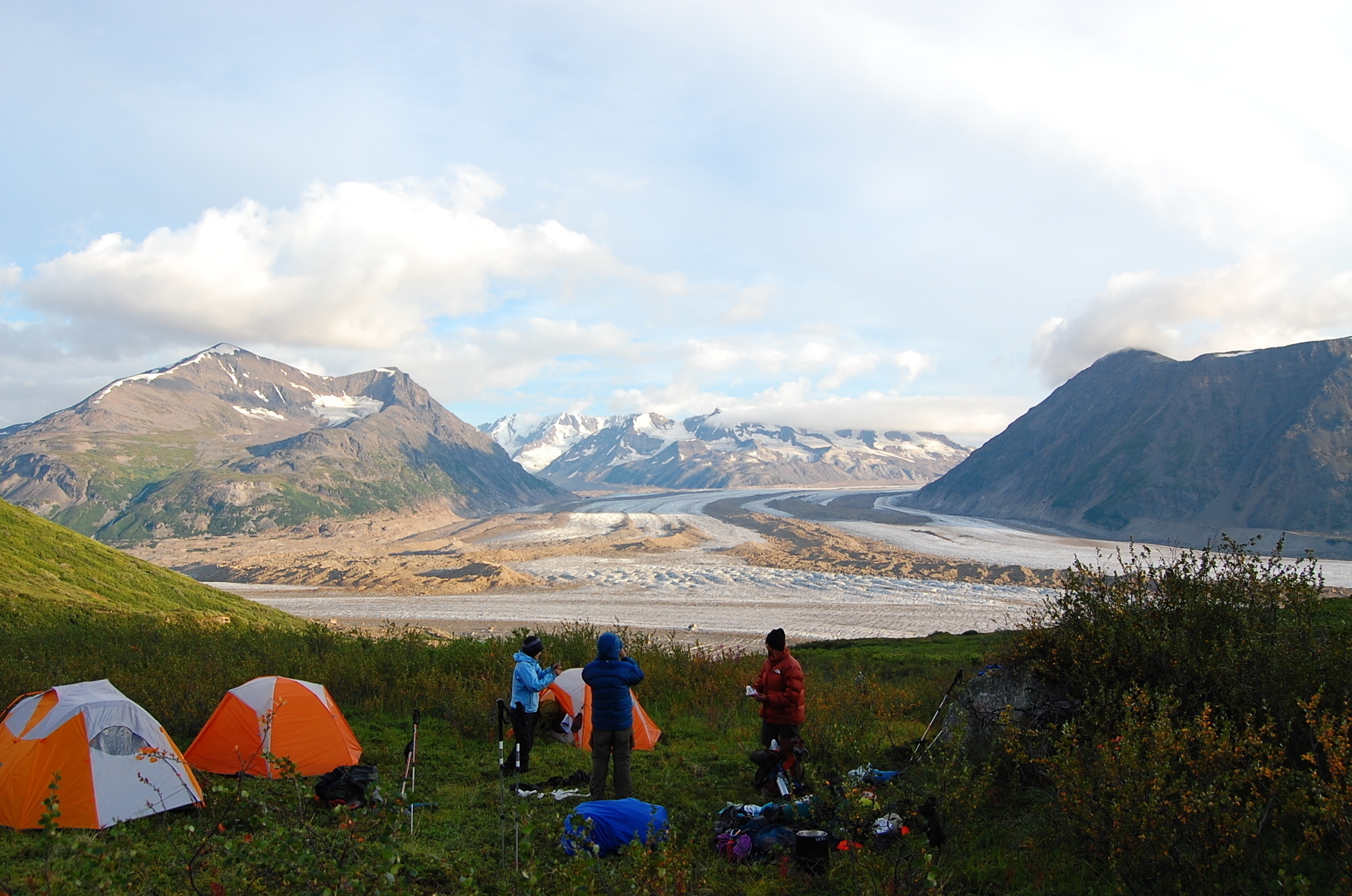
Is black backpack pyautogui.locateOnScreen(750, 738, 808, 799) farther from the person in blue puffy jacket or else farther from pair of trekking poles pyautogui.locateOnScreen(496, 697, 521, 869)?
pair of trekking poles pyautogui.locateOnScreen(496, 697, 521, 869)

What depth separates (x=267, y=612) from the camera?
3472 cm

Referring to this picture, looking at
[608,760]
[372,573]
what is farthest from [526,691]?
[372,573]

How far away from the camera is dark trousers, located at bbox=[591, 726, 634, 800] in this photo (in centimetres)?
855

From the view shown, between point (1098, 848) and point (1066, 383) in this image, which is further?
point (1066, 383)

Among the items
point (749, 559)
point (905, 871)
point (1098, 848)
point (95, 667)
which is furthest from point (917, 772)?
point (749, 559)

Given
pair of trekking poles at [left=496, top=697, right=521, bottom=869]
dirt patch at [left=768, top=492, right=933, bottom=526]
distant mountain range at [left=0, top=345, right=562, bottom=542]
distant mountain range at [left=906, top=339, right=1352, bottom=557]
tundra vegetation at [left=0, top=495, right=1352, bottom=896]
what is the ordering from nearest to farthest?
tundra vegetation at [left=0, top=495, right=1352, bottom=896] < pair of trekking poles at [left=496, top=697, right=521, bottom=869] < distant mountain range at [left=906, top=339, right=1352, bottom=557] < dirt patch at [left=768, top=492, right=933, bottom=526] < distant mountain range at [left=0, top=345, right=562, bottom=542]

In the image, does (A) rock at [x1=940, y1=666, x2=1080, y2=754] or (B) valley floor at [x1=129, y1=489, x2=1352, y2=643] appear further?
(B) valley floor at [x1=129, y1=489, x2=1352, y2=643]

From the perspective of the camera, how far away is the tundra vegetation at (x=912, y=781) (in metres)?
4.91

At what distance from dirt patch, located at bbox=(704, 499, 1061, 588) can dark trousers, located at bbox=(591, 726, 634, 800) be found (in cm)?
4897

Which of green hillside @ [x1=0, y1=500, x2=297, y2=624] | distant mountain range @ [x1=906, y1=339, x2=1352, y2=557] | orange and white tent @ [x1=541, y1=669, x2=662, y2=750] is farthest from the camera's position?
distant mountain range @ [x1=906, y1=339, x2=1352, y2=557]

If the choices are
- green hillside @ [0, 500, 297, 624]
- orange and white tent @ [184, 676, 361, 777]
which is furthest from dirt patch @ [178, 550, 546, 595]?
orange and white tent @ [184, 676, 361, 777]

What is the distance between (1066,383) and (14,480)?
221 meters

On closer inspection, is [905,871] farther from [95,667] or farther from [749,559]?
[749,559]

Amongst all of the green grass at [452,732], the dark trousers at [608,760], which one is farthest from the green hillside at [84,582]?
the dark trousers at [608,760]
